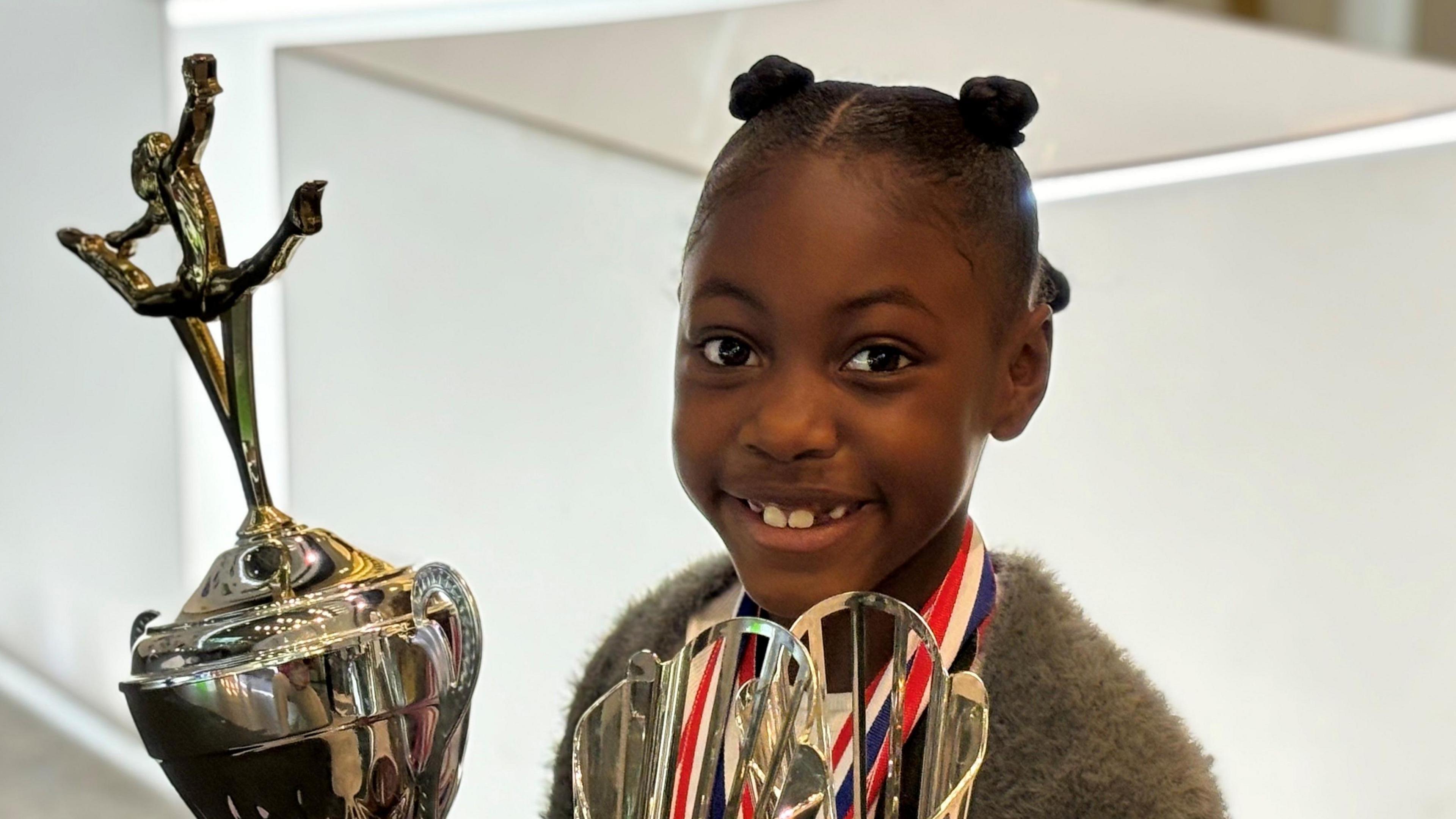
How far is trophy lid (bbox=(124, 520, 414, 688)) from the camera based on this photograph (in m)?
0.41

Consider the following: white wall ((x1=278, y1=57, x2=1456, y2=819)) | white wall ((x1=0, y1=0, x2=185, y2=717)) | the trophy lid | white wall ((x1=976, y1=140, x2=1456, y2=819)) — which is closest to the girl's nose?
the trophy lid

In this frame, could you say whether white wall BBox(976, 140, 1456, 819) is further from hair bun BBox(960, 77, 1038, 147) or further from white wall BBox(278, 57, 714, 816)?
hair bun BBox(960, 77, 1038, 147)

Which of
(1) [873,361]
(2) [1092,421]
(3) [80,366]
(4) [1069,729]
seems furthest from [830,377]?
(3) [80,366]

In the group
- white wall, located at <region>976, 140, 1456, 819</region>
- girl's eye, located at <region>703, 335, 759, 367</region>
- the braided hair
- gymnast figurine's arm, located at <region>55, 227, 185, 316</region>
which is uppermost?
the braided hair

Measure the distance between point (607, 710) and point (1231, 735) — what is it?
0.61 metres

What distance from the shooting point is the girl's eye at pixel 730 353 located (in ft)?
1.36

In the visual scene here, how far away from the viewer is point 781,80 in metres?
0.43

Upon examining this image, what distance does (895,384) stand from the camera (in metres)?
0.40

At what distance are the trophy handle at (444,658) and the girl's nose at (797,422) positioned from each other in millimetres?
98

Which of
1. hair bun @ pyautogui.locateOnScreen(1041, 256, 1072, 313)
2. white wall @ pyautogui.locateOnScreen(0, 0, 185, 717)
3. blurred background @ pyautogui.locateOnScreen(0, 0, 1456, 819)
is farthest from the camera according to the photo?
white wall @ pyautogui.locateOnScreen(0, 0, 185, 717)

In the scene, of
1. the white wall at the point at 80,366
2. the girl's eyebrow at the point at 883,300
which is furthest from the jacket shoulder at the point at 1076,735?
the white wall at the point at 80,366

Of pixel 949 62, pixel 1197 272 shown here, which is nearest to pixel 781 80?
pixel 949 62

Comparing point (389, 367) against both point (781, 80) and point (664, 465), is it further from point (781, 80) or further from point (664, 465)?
point (781, 80)

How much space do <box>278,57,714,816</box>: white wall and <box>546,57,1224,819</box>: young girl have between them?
57 centimetres
